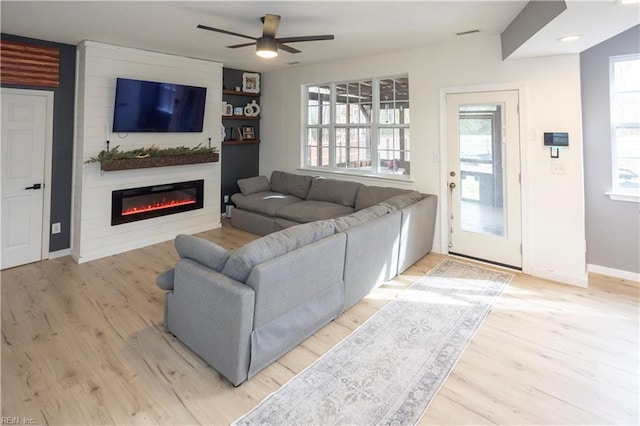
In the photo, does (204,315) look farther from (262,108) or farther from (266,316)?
(262,108)

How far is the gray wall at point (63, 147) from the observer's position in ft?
13.9

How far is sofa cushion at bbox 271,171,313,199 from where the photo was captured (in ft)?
18.9

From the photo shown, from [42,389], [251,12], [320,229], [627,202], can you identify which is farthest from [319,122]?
[42,389]

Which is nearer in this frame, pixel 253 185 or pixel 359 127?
pixel 359 127

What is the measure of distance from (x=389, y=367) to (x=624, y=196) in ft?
10.9

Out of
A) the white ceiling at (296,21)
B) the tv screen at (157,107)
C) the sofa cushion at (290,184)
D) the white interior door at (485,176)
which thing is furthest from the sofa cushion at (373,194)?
the tv screen at (157,107)

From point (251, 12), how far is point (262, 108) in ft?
11.3

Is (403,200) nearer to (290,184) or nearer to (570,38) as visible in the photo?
(570,38)

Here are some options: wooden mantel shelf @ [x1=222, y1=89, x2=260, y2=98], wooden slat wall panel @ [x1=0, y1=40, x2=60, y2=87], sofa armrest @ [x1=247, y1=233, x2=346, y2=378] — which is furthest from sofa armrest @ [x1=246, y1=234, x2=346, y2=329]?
wooden mantel shelf @ [x1=222, y1=89, x2=260, y2=98]

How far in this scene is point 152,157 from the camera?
474 cm

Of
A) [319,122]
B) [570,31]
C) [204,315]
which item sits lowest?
[204,315]

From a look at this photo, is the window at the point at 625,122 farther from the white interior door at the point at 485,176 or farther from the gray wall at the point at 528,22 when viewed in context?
the gray wall at the point at 528,22

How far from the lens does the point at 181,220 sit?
538 centimetres

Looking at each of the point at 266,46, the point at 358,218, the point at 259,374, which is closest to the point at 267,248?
the point at 259,374
